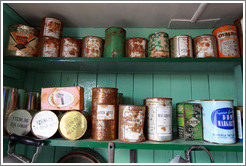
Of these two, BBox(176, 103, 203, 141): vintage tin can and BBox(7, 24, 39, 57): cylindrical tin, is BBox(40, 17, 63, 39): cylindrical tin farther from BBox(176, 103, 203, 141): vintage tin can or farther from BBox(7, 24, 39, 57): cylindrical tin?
BBox(176, 103, 203, 141): vintage tin can

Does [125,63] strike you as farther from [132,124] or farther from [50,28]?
[50,28]

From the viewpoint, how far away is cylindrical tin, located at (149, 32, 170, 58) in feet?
2.72

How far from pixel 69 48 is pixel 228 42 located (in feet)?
2.73

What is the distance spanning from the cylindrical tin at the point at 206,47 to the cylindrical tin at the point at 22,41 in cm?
88

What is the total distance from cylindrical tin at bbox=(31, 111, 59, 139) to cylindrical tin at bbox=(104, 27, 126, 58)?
0.41 metres

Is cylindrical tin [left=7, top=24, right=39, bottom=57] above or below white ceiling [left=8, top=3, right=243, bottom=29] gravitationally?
below

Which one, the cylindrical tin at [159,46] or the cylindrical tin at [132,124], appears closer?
the cylindrical tin at [132,124]

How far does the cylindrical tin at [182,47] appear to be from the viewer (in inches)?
32.5

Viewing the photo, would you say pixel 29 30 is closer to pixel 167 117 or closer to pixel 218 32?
pixel 167 117

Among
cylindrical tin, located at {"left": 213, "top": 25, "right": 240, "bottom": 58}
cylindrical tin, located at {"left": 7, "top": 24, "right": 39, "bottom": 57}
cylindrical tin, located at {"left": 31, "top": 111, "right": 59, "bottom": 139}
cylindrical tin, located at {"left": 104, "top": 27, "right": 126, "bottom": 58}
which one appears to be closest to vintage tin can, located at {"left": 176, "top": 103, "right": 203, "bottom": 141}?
cylindrical tin, located at {"left": 213, "top": 25, "right": 240, "bottom": 58}

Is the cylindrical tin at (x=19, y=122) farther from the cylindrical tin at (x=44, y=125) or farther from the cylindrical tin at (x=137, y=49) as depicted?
the cylindrical tin at (x=137, y=49)

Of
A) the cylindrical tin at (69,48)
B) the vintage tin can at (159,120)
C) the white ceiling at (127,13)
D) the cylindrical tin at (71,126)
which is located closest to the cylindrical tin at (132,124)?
the vintage tin can at (159,120)

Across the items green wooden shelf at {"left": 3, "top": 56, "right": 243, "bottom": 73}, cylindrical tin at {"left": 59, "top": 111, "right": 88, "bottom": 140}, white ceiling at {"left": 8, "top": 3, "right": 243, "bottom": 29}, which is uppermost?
white ceiling at {"left": 8, "top": 3, "right": 243, "bottom": 29}

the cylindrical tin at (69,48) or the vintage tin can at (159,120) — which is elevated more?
the cylindrical tin at (69,48)
